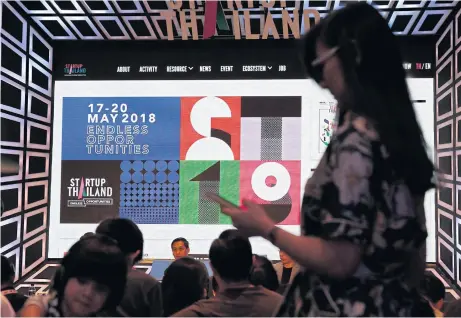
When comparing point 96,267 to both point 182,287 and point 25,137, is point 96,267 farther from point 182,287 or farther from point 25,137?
point 25,137

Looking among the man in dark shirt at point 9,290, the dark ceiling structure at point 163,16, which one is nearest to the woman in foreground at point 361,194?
the man in dark shirt at point 9,290

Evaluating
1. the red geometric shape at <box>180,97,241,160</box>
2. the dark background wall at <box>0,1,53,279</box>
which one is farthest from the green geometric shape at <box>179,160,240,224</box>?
the dark background wall at <box>0,1,53,279</box>

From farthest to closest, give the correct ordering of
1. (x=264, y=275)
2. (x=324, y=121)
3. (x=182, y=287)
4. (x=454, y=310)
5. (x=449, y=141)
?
(x=324, y=121) < (x=449, y=141) < (x=264, y=275) < (x=182, y=287) < (x=454, y=310)

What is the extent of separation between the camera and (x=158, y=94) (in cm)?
471

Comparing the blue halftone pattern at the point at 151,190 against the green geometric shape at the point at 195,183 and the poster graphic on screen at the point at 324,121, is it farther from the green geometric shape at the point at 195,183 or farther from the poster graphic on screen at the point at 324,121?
the poster graphic on screen at the point at 324,121

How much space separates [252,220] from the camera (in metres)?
0.70

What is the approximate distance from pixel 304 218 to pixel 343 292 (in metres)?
0.12

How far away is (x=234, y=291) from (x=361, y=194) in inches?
34.0

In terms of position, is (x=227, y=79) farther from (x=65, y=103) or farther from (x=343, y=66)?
(x=343, y=66)

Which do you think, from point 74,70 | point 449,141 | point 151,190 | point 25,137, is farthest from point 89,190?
point 449,141

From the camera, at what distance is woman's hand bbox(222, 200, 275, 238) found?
2.25ft

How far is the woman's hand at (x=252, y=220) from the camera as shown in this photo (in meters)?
0.69

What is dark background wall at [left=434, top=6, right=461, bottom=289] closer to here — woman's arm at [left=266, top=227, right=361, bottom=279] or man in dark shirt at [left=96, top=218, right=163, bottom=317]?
man in dark shirt at [left=96, top=218, right=163, bottom=317]

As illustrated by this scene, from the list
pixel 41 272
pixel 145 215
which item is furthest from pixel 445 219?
pixel 41 272
